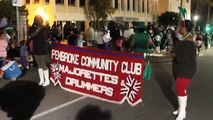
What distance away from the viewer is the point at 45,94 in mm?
11266

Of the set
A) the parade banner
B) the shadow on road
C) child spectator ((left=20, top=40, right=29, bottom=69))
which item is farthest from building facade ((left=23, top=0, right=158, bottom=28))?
the parade banner

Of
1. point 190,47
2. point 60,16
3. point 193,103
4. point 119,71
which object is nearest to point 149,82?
point 193,103

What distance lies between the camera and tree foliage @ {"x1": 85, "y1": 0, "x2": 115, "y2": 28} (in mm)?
41400

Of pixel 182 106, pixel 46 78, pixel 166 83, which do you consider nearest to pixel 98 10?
pixel 166 83

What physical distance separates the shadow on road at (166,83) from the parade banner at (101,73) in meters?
1.41

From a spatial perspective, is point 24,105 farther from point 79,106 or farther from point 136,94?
point 136,94

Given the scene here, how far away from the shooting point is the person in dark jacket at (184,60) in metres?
8.33

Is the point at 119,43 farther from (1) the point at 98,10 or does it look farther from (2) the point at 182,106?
(1) the point at 98,10

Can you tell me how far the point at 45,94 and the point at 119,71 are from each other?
278 cm

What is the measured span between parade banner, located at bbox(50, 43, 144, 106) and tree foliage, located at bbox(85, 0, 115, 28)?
3041cm

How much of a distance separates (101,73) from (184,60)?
6.92 feet

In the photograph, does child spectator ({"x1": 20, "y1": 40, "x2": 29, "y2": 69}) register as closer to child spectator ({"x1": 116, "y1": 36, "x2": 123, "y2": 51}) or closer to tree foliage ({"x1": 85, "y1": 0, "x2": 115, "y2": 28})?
child spectator ({"x1": 116, "y1": 36, "x2": 123, "y2": 51})

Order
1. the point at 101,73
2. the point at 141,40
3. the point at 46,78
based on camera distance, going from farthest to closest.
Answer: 1. the point at 141,40
2. the point at 46,78
3. the point at 101,73

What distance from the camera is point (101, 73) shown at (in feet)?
31.8
